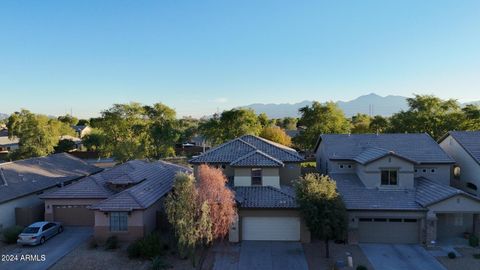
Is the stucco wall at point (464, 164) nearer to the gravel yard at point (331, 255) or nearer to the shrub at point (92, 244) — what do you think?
the gravel yard at point (331, 255)

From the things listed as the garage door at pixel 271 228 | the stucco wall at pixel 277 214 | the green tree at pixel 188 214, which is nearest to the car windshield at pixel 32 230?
the green tree at pixel 188 214

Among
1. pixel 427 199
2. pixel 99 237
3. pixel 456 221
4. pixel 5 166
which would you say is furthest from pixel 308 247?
pixel 5 166

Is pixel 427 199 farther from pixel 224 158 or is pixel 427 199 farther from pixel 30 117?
pixel 30 117

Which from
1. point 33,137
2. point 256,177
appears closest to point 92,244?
point 256,177

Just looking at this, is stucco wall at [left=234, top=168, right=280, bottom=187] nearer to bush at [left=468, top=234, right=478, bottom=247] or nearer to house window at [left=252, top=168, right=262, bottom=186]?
house window at [left=252, top=168, right=262, bottom=186]

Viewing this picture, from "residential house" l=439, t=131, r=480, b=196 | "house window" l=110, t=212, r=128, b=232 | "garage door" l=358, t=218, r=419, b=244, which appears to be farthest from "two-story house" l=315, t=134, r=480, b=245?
"house window" l=110, t=212, r=128, b=232

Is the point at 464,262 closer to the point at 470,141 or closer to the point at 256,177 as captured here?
the point at 470,141
